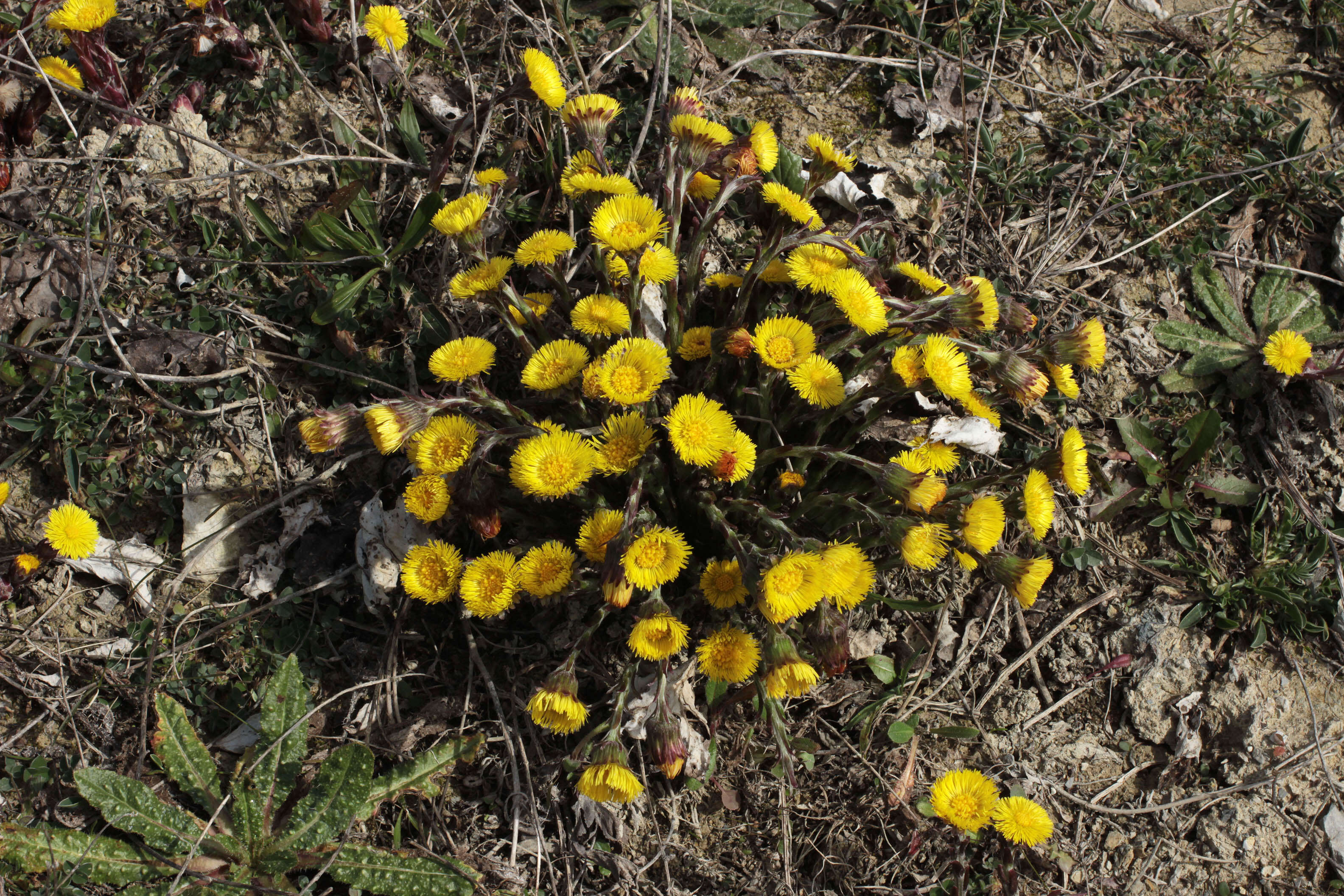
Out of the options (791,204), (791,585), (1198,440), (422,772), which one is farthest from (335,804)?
(1198,440)

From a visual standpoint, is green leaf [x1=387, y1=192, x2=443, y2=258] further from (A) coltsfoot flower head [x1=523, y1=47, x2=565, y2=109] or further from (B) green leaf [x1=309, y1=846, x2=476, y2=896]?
(B) green leaf [x1=309, y1=846, x2=476, y2=896]

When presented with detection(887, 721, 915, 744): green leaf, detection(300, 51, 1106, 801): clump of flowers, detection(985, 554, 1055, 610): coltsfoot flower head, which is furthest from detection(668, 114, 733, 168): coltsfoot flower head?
detection(887, 721, 915, 744): green leaf

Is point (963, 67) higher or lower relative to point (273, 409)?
higher

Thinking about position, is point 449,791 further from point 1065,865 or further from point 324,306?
point 1065,865

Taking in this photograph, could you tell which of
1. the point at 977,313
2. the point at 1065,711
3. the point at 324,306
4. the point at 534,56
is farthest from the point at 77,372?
the point at 1065,711

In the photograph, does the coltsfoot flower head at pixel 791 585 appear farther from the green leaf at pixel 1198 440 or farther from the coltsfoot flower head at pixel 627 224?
the green leaf at pixel 1198 440

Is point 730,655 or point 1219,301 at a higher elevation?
point 1219,301

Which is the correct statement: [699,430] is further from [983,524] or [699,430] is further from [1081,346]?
[1081,346]
